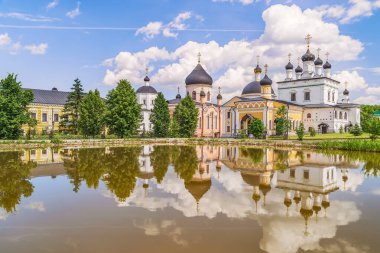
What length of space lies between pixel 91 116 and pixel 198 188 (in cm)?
3339

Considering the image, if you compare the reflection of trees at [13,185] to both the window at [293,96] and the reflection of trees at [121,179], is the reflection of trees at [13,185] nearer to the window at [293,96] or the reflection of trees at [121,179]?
the reflection of trees at [121,179]

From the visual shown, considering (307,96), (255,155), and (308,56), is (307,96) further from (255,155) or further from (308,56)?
(255,155)

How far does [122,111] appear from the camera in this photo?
129 ft

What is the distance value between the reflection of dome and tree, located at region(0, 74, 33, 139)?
1050 inches

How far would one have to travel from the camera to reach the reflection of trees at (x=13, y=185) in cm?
905

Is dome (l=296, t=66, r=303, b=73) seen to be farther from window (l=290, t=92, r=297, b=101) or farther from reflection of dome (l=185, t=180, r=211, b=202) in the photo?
reflection of dome (l=185, t=180, r=211, b=202)

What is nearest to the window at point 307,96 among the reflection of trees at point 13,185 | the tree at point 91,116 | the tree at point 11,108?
the tree at point 91,116

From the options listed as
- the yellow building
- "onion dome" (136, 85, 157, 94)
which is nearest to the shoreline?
the yellow building

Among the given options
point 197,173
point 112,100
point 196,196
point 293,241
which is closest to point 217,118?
point 112,100

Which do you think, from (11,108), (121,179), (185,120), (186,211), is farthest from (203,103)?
(186,211)

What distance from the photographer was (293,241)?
21.0 ft

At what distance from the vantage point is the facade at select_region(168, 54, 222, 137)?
52.4m

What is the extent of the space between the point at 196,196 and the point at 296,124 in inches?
1810

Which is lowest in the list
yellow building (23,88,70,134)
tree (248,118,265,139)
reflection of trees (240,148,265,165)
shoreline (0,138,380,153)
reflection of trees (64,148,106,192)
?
reflection of trees (64,148,106,192)
